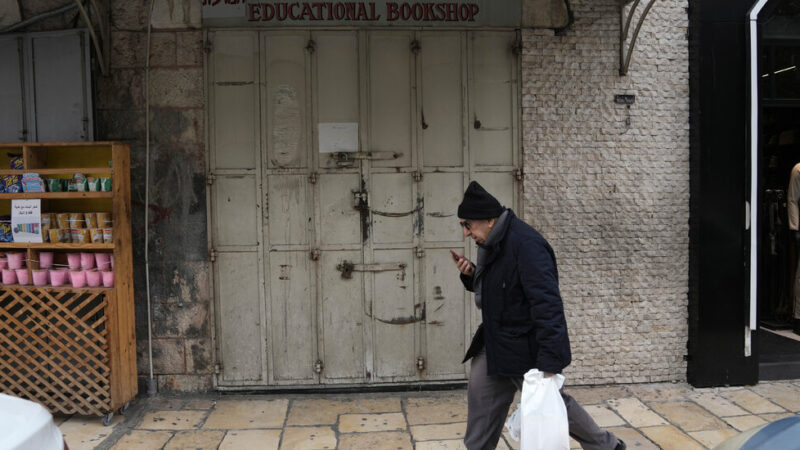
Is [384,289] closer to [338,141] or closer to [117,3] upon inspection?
[338,141]

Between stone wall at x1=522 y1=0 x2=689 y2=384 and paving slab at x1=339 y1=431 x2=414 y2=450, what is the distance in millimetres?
1892

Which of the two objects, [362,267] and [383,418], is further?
[362,267]

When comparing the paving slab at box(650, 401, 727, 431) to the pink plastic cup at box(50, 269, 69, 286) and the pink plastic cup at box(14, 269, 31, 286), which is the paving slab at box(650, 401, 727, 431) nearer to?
the pink plastic cup at box(50, 269, 69, 286)

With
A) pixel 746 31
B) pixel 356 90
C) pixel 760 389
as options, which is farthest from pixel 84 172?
pixel 760 389

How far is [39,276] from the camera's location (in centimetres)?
498

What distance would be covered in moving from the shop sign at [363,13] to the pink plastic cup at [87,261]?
89.7 inches

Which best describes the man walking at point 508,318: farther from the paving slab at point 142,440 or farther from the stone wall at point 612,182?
the paving slab at point 142,440

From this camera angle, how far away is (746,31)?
5.48 metres

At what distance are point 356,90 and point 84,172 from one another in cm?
240

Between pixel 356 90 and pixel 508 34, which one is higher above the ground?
pixel 508 34

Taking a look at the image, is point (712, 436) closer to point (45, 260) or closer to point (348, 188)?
point (348, 188)

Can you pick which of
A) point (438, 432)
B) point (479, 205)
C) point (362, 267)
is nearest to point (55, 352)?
point (362, 267)

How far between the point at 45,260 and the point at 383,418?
10.3ft

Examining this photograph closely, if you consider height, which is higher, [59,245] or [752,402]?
[59,245]
